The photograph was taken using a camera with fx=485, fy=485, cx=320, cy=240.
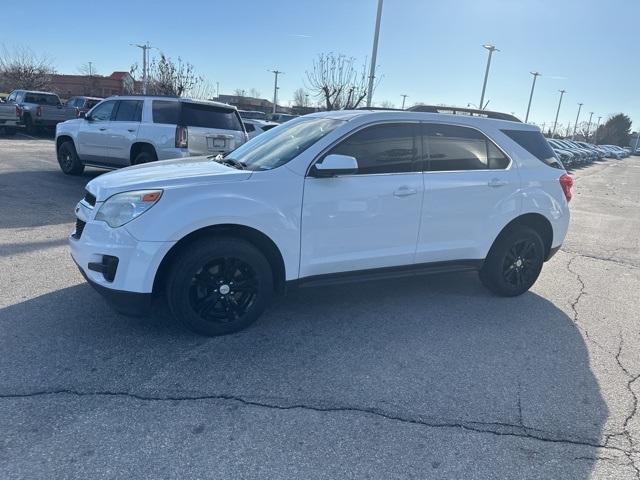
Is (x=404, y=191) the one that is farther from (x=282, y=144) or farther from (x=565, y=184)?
(x=565, y=184)

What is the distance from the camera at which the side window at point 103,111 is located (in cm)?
1023

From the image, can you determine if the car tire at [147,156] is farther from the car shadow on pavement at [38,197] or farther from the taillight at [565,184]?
the taillight at [565,184]

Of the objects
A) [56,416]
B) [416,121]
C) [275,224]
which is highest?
[416,121]

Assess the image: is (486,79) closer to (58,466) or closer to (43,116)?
(43,116)

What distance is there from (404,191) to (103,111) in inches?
331

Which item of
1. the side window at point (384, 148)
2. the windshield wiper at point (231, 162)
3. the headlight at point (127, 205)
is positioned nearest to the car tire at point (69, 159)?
the windshield wiper at point (231, 162)

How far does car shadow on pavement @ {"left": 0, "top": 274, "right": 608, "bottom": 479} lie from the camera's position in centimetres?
315

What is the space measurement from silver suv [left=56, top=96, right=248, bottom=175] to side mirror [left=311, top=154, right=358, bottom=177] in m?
5.86

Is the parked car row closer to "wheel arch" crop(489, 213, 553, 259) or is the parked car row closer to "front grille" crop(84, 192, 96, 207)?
"wheel arch" crop(489, 213, 553, 259)

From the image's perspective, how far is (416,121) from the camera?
454cm

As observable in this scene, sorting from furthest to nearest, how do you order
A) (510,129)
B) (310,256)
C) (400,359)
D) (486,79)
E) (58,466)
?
1. (486,79)
2. (510,129)
3. (310,256)
4. (400,359)
5. (58,466)

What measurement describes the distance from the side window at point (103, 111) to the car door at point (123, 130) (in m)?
0.18

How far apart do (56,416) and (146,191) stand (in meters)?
1.60

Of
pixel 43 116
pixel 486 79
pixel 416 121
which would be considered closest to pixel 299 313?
pixel 416 121
